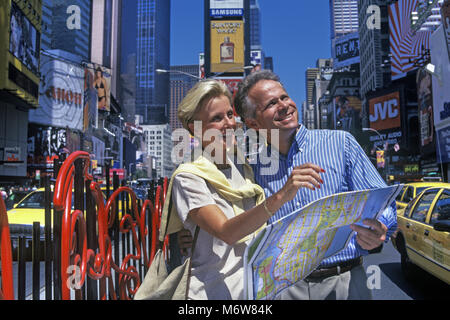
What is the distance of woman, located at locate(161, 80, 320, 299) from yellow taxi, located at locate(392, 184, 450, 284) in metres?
3.57

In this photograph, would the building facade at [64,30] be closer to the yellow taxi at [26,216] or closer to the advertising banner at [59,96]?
the advertising banner at [59,96]

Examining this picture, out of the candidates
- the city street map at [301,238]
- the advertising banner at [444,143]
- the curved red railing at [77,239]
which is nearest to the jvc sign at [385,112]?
the advertising banner at [444,143]

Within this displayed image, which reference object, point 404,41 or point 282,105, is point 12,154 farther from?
point 404,41

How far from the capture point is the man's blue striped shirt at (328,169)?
2.13m

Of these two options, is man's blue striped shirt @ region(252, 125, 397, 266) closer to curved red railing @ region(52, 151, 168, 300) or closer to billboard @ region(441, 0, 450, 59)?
curved red railing @ region(52, 151, 168, 300)

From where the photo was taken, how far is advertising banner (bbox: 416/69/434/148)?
39594 millimetres

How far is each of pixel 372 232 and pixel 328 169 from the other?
435 mm

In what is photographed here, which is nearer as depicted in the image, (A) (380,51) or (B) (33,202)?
(B) (33,202)

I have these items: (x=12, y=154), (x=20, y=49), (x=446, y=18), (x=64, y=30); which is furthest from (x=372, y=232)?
(x=64, y=30)

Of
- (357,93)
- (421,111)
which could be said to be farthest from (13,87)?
(357,93)

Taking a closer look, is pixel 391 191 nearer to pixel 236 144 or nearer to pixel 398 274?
pixel 236 144

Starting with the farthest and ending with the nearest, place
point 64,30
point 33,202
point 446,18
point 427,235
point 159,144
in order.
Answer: point 159,144
point 64,30
point 446,18
point 33,202
point 427,235

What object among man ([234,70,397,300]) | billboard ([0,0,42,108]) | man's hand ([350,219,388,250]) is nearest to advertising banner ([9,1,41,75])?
billboard ([0,0,42,108])

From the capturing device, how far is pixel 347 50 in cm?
13838
